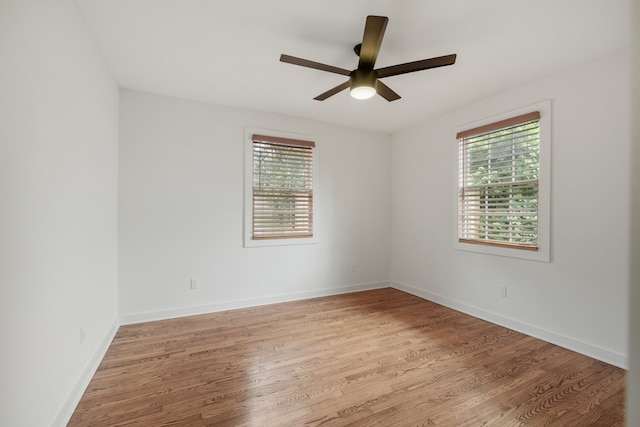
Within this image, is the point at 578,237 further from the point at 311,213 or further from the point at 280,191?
the point at 280,191

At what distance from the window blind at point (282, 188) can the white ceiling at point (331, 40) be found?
2.67ft

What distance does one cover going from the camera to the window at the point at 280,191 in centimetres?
374

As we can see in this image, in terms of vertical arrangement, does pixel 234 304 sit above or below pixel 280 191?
below

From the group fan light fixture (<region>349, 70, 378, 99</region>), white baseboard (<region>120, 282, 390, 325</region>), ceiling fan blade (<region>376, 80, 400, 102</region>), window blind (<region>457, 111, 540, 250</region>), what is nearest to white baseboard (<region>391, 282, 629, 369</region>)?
window blind (<region>457, 111, 540, 250</region>)

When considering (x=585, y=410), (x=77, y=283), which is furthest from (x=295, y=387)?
(x=585, y=410)

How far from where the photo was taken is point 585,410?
1.80 meters

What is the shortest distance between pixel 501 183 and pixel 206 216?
333 cm

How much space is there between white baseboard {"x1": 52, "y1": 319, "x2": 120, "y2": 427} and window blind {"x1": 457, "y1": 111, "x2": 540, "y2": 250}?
379cm

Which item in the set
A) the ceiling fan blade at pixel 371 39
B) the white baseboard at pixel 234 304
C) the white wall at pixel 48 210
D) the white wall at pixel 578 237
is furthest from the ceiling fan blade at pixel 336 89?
the white baseboard at pixel 234 304

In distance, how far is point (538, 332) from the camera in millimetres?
2832

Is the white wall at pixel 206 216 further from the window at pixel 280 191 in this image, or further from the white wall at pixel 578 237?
the white wall at pixel 578 237

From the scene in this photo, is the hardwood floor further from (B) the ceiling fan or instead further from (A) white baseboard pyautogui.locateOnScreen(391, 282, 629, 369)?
(B) the ceiling fan

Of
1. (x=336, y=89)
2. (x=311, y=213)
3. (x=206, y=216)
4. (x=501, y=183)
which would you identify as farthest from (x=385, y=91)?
(x=206, y=216)

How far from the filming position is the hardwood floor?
1.74 meters
